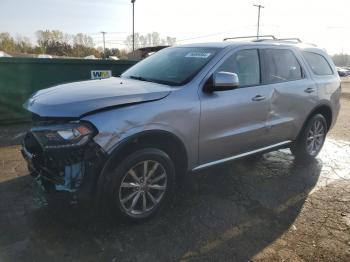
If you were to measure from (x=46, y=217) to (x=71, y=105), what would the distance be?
1.28m

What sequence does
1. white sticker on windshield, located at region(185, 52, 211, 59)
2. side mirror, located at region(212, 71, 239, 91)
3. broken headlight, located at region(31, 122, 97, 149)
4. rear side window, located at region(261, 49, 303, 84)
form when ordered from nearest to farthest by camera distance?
1. broken headlight, located at region(31, 122, 97, 149)
2. side mirror, located at region(212, 71, 239, 91)
3. white sticker on windshield, located at region(185, 52, 211, 59)
4. rear side window, located at region(261, 49, 303, 84)

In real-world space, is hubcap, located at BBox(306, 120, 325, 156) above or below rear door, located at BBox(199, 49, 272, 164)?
below

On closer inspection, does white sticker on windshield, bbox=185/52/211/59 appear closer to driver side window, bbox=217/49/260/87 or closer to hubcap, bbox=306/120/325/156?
driver side window, bbox=217/49/260/87

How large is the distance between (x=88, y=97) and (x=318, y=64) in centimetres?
396

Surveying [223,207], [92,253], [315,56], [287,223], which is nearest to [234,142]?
[223,207]

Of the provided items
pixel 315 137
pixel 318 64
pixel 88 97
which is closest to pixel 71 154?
pixel 88 97

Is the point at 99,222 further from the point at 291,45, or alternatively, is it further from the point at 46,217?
the point at 291,45

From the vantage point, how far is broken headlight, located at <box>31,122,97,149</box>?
3.01 meters

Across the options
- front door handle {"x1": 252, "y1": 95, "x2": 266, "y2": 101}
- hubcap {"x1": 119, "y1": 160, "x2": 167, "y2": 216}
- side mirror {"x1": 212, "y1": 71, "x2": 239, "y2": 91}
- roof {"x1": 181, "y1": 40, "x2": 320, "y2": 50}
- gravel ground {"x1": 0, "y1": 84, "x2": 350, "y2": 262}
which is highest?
roof {"x1": 181, "y1": 40, "x2": 320, "y2": 50}

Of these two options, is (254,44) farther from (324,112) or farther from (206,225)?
(206,225)

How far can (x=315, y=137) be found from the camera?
5.69 m

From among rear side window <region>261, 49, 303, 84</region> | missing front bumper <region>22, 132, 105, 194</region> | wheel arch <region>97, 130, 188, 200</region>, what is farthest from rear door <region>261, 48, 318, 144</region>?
missing front bumper <region>22, 132, 105, 194</region>

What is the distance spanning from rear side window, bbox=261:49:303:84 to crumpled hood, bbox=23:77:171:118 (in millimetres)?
1622

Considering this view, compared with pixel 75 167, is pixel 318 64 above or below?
above
